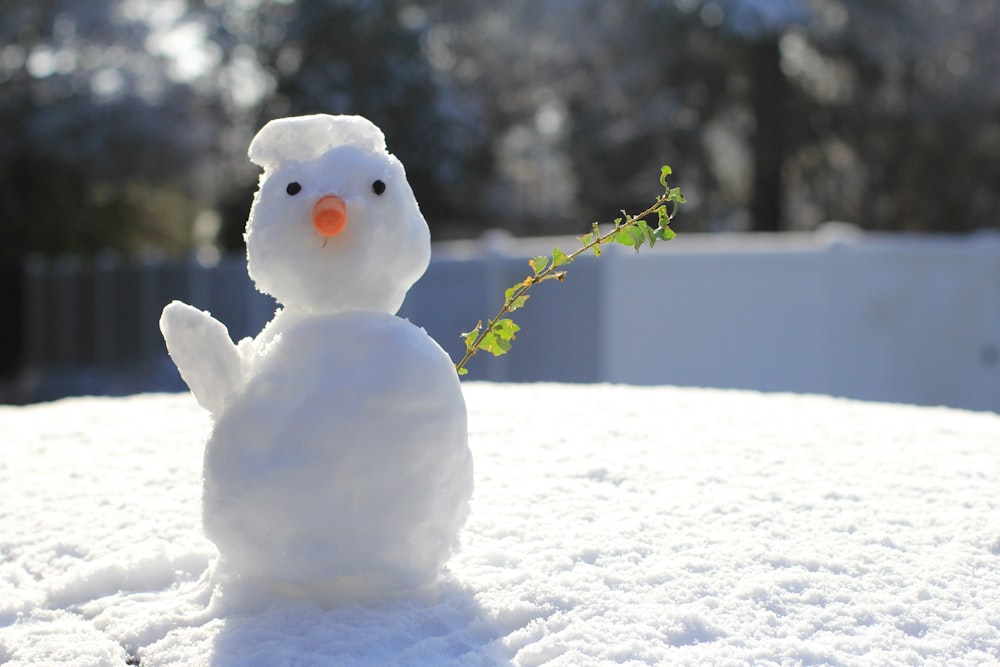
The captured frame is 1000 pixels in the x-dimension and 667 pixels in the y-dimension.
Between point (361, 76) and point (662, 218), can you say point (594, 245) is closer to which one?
point (662, 218)

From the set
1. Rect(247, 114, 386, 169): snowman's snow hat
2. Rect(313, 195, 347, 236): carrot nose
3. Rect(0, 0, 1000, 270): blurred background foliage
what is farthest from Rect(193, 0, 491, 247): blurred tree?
Rect(313, 195, 347, 236): carrot nose

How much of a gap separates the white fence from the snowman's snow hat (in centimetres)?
507

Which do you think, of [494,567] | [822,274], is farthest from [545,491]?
[822,274]

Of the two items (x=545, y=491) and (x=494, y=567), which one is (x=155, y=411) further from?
(x=494, y=567)

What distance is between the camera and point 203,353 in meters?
2.05

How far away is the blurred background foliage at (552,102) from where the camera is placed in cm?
1338

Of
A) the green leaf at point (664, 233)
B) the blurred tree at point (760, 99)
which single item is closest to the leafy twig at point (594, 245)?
the green leaf at point (664, 233)

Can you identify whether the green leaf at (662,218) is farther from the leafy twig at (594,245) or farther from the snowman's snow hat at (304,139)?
the snowman's snow hat at (304,139)

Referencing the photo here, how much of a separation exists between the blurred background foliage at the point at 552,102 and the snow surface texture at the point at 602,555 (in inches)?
407

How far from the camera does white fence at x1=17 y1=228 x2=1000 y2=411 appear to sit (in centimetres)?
712

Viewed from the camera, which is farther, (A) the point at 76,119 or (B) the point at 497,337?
(A) the point at 76,119

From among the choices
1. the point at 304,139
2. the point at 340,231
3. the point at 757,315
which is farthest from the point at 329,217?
the point at 757,315

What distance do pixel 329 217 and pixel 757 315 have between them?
5.74 m

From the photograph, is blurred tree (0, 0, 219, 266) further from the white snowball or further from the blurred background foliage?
the white snowball
